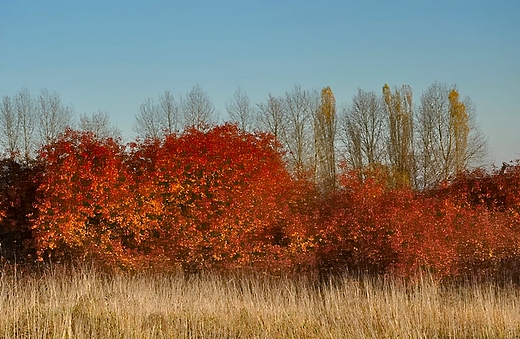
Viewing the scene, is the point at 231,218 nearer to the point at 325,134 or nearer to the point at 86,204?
the point at 86,204

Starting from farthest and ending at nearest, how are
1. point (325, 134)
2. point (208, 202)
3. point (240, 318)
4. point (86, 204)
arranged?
point (325, 134) → point (208, 202) → point (86, 204) → point (240, 318)

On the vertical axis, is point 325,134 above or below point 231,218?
above

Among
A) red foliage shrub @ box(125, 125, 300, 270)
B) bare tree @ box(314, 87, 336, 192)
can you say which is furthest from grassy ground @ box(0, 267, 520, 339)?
bare tree @ box(314, 87, 336, 192)

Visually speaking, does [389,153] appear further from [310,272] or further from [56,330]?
[56,330]

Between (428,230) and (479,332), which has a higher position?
(428,230)

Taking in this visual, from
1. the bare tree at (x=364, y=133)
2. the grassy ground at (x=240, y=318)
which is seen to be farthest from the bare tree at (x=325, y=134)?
the grassy ground at (x=240, y=318)

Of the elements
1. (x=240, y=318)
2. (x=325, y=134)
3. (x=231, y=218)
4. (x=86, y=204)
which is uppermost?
(x=325, y=134)

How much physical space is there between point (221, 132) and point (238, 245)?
3.14 metres

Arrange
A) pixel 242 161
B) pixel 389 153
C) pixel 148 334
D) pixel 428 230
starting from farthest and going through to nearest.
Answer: pixel 389 153, pixel 242 161, pixel 428 230, pixel 148 334

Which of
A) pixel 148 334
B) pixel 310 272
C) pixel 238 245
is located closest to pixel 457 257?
pixel 310 272

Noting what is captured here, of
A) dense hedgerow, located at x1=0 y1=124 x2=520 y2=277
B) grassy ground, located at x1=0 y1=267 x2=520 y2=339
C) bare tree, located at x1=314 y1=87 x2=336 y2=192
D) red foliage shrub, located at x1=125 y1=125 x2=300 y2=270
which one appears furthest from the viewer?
bare tree, located at x1=314 y1=87 x2=336 y2=192

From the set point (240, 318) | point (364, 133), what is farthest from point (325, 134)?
point (240, 318)

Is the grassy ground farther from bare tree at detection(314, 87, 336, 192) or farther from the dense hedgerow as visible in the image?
bare tree at detection(314, 87, 336, 192)

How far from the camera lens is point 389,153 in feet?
103
